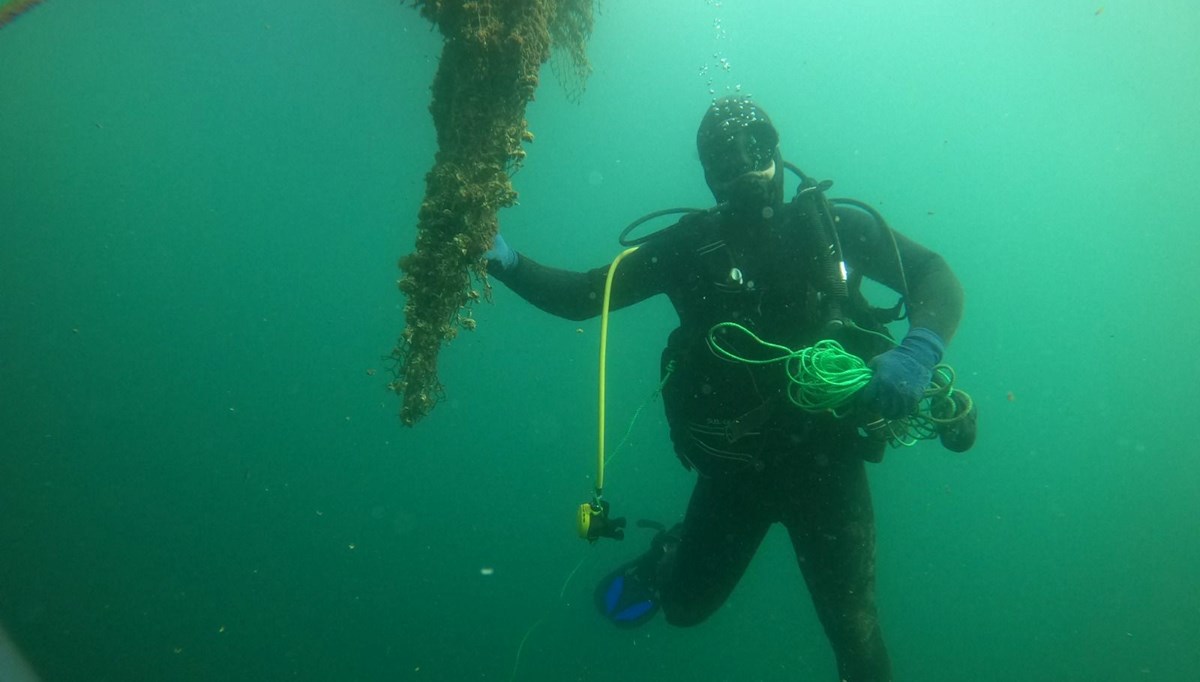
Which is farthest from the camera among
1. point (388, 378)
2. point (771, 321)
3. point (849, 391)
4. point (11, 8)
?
point (388, 378)

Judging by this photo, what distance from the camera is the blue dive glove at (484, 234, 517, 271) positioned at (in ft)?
13.0

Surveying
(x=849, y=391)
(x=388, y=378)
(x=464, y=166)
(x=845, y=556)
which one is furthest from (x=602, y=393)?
(x=388, y=378)

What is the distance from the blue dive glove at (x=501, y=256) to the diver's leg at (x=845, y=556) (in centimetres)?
255

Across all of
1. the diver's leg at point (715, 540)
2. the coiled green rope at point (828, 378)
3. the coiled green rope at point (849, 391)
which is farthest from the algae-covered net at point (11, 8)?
the diver's leg at point (715, 540)

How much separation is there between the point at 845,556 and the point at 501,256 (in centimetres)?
320

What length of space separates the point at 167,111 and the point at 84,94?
5.93ft

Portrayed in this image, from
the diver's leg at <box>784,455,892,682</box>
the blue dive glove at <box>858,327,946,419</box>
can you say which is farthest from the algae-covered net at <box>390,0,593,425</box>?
the diver's leg at <box>784,455,892,682</box>

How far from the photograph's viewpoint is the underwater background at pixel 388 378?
14.4 m

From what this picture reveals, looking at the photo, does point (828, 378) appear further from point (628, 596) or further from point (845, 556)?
point (628, 596)

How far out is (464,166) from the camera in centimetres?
327

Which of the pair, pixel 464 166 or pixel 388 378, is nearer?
pixel 464 166

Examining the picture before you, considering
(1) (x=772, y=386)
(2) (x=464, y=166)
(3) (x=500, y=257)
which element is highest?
(2) (x=464, y=166)

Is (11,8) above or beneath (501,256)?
above

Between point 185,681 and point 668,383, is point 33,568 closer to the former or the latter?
point 185,681
